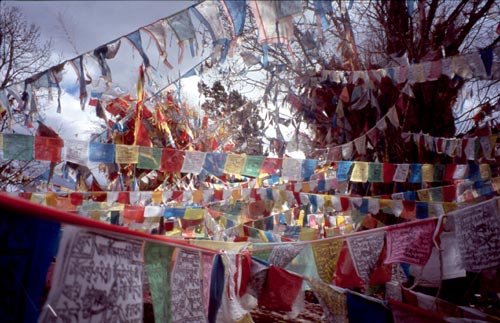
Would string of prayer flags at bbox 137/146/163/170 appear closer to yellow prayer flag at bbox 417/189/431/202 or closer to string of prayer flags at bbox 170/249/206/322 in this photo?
string of prayer flags at bbox 170/249/206/322

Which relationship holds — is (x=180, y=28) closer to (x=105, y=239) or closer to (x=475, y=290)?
(x=105, y=239)

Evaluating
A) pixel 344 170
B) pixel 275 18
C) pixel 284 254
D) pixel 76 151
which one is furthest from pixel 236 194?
pixel 275 18

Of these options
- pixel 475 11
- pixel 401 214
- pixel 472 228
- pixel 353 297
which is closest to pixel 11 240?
pixel 353 297

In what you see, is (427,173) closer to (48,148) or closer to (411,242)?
(411,242)

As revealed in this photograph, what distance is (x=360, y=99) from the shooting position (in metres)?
8.77

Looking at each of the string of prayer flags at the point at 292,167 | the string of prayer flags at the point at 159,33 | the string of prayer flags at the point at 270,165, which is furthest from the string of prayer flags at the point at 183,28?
the string of prayer flags at the point at 292,167

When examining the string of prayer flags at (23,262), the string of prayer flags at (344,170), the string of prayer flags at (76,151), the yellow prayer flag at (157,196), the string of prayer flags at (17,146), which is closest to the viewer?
the string of prayer flags at (23,262)

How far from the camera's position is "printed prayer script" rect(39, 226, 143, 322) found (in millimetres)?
1917

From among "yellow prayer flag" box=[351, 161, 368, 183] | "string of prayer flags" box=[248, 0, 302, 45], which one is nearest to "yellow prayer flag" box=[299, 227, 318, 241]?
"yellow prayer flag" box=[351, 161, 368, 183]

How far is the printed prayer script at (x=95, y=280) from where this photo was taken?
6.29 feet

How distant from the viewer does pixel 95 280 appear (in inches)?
84.7

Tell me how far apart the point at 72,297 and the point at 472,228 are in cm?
324

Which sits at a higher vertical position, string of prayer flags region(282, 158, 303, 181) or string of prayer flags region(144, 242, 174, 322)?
string of prayer flags region(282, 158, 303, 181)

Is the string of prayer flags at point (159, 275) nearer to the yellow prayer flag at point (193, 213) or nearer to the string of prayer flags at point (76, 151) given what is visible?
the string of prayer flags at point (76, 151)
